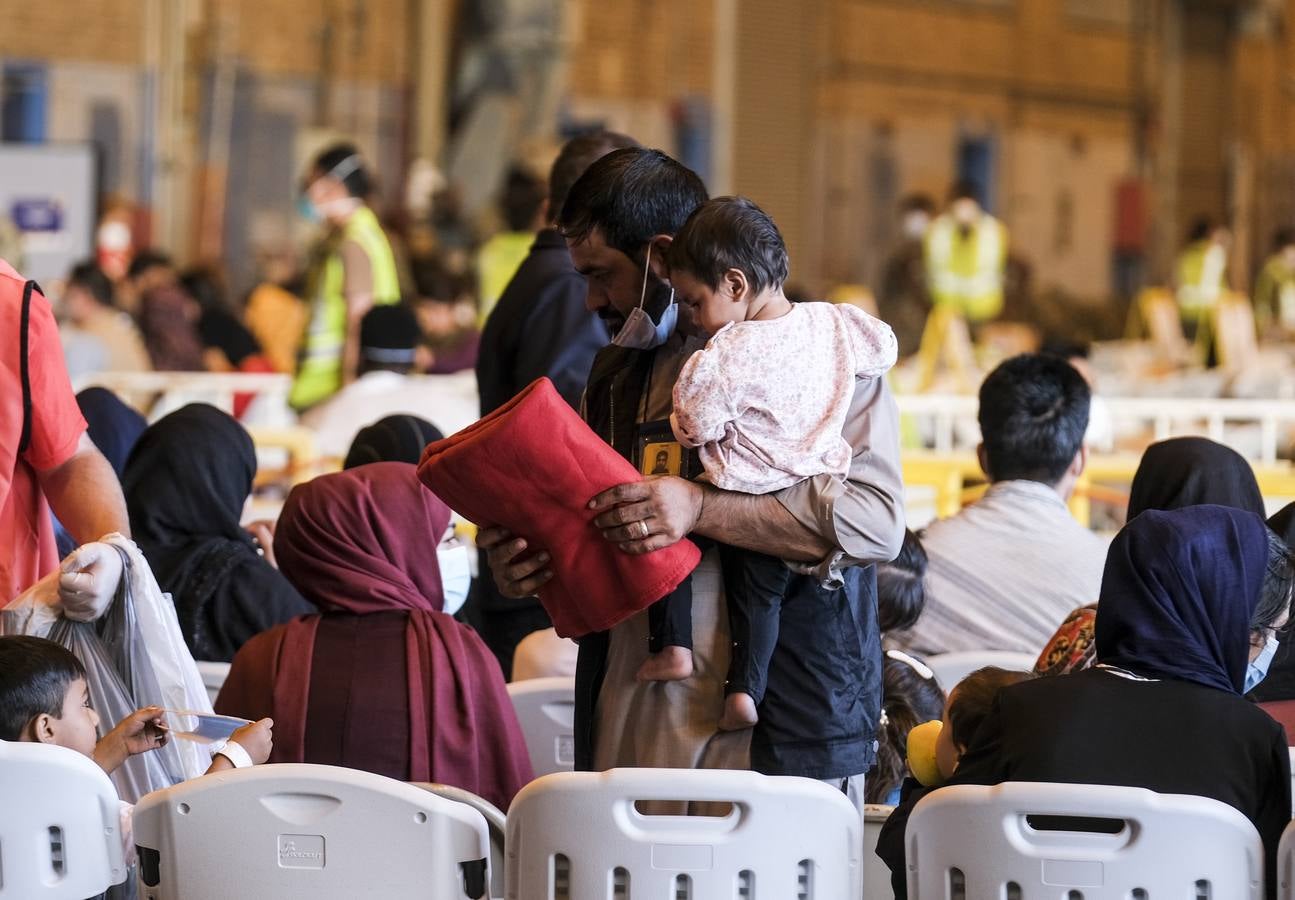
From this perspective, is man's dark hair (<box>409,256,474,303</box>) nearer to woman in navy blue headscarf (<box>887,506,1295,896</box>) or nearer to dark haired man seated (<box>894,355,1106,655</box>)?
dark haired man seated (<box>894,355,1106,655</box>)

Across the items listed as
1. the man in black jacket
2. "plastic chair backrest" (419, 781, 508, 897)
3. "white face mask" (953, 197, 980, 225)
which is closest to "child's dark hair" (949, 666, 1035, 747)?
"plastic chair backrest" (419, 781, 508, 897)

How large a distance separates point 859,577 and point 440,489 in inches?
21.2

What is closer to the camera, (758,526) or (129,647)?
(758,526)

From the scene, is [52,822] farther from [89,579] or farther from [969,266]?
[969,266]

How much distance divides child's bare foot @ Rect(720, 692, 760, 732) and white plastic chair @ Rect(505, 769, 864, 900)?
162mm

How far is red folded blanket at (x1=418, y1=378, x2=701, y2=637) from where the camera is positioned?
2.35 m

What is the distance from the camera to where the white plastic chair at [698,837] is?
2234 mm

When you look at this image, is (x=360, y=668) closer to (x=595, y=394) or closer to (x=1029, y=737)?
(x=595, y=394)

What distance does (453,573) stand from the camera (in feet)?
11.1

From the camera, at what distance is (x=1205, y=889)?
2.24 metres

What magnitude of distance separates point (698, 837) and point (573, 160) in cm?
197

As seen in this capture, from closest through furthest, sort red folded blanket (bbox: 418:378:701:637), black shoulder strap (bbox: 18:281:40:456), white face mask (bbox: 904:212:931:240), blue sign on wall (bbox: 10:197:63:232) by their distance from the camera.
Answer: red folded blanket (bbox: 418:378:701:637) → black shoulder strap (bbox: 18:281:40:456) → blue sign on wall (bbox: 10:197:63:232) → white face mask (bbox: 904:212:931:240)

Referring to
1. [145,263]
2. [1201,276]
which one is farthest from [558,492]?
[1201,276]

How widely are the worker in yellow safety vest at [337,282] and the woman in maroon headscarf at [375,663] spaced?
152 inches
